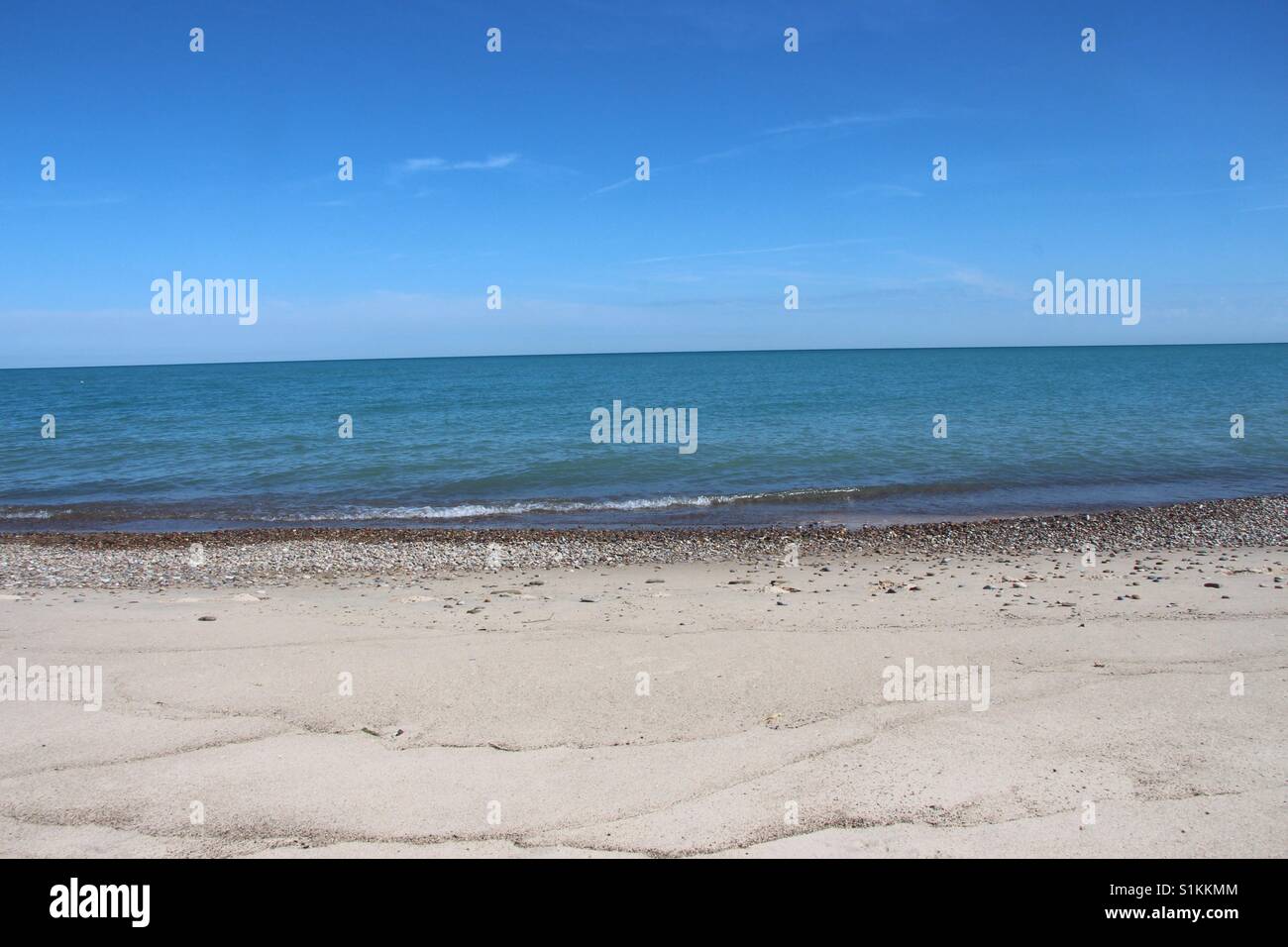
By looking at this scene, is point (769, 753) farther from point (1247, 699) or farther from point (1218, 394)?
point (1218, 394)

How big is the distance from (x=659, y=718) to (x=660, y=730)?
0.72ft

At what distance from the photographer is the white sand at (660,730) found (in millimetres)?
4672

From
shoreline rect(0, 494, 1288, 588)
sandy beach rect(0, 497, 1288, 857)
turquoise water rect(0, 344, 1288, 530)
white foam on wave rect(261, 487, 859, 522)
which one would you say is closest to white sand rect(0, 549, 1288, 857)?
sandy beach rect(0, 497, 1288, 857)

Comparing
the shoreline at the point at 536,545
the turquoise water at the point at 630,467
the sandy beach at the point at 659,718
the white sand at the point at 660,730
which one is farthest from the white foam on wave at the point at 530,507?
the white sand at the point at 660,730

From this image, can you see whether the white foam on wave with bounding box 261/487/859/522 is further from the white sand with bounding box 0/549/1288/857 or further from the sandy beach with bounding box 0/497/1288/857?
the white sand with bounding box 0/549/1288/857

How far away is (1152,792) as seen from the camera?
498 centimetres

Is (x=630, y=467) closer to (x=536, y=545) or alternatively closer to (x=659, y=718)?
(x=536, y=545)

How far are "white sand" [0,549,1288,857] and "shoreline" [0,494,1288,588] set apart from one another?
2.90 meters

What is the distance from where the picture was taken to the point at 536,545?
1473 centimetres

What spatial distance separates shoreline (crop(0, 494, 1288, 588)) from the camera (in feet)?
42.7

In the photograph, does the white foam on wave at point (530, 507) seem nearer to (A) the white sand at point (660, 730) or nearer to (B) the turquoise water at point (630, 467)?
(B) the turquoise water at point (630, 467)

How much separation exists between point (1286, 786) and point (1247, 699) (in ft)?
5.34

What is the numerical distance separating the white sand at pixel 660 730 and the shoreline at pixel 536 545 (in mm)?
2900
